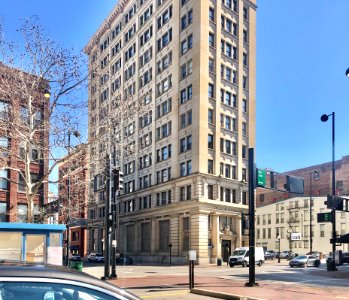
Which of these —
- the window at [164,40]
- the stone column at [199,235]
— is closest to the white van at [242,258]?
the stone column at [199,235]

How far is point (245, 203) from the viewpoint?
65188 mm

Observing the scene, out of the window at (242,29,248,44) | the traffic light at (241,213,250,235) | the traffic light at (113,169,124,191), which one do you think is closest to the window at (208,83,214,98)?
the window at (242,29,248,44)

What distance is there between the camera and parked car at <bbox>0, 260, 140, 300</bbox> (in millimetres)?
2664

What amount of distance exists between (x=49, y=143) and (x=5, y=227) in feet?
17.1

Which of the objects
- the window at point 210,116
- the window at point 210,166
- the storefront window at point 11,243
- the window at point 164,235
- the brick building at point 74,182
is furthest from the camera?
the window at point 164,235

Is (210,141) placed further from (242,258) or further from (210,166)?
(242,258)

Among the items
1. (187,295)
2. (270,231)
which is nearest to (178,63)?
(187,295)

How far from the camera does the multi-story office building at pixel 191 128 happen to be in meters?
59.4

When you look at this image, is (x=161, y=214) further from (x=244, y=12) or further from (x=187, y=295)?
(x=187, y=295)

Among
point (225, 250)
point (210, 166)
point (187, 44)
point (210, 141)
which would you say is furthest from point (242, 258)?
point (187, 44)

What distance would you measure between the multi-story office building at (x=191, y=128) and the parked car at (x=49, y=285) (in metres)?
50.8

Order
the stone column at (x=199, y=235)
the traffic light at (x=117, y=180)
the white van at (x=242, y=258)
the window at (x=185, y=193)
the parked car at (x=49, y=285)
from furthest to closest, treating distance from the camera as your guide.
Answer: the window at (x=185, y=193) < the stone column at (x=199, y=235) < the white van at (x=242, y=258) < the traffic light at (x=117, y=180) < the parked car at (x=49, y=285)

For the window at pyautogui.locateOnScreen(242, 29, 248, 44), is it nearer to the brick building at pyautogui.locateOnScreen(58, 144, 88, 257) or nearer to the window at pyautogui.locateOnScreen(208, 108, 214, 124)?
the window at pyautogui.locateOnScreen(208, 108, 214, 124)

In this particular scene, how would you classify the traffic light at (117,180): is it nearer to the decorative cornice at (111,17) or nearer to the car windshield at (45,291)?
the car windshield at (45,291)
